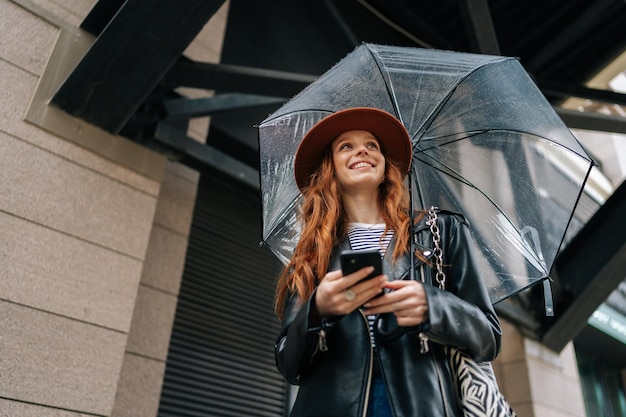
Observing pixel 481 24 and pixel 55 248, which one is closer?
pixel 55 248

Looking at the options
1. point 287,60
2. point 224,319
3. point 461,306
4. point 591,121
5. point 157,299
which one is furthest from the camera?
point 287,60

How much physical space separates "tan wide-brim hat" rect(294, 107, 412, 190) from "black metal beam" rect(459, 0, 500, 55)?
115 inches

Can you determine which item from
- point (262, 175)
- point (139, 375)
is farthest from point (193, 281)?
point (262, 175)

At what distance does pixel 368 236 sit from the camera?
6.48 feet

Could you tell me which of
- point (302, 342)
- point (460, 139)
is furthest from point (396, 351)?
point (460, 139)

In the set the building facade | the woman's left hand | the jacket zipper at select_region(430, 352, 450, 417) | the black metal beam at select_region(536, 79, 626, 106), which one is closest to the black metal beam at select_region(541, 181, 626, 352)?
the black metal beam at select_region(536, 79, 626, 106)

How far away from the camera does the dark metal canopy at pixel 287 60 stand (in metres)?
3.60

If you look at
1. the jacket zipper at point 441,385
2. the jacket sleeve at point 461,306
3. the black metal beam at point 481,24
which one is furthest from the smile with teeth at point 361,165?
the black metal beam at point 481,24

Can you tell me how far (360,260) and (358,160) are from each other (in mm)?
726

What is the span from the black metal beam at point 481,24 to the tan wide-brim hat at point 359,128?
9.60 ft

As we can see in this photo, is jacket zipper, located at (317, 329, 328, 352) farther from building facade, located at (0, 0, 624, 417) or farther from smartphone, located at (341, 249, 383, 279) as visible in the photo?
building facade, located at (0, 0, 624, 417)

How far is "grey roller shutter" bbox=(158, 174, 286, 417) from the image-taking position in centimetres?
445

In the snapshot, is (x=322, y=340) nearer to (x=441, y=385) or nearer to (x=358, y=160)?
(x=441, y=385)

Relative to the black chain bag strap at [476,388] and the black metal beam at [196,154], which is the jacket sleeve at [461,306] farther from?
the black metal beam at [196,154]
